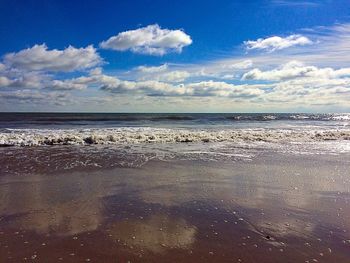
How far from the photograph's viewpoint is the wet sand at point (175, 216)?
5.12 metres

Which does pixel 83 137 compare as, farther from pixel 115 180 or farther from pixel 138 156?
pixel 115 180

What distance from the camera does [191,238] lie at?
5602 millimetres

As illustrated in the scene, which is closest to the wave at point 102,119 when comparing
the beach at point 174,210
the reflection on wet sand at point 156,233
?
the beach at point 174,210

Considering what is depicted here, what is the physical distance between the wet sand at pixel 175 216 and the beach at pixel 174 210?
0.02 metres

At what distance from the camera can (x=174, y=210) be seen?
7.02 metres

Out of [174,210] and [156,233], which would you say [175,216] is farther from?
[156,233]

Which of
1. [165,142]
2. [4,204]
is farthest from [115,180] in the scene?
[165,142]

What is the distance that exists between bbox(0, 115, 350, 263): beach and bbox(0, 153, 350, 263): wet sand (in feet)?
0.06

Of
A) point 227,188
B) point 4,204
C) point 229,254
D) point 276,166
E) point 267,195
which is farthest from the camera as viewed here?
point 276,166

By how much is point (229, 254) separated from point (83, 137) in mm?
16114

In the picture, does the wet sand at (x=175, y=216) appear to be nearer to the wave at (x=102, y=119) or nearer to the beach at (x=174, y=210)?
the beach at (x=174, y=210)

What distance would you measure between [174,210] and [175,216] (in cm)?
35

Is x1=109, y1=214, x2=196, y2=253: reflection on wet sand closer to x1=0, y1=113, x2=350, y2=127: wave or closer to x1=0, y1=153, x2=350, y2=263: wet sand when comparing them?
x1=0, y1=153, x2=350, y2=263: wet sand

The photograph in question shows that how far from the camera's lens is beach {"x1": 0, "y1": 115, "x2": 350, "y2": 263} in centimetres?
515
